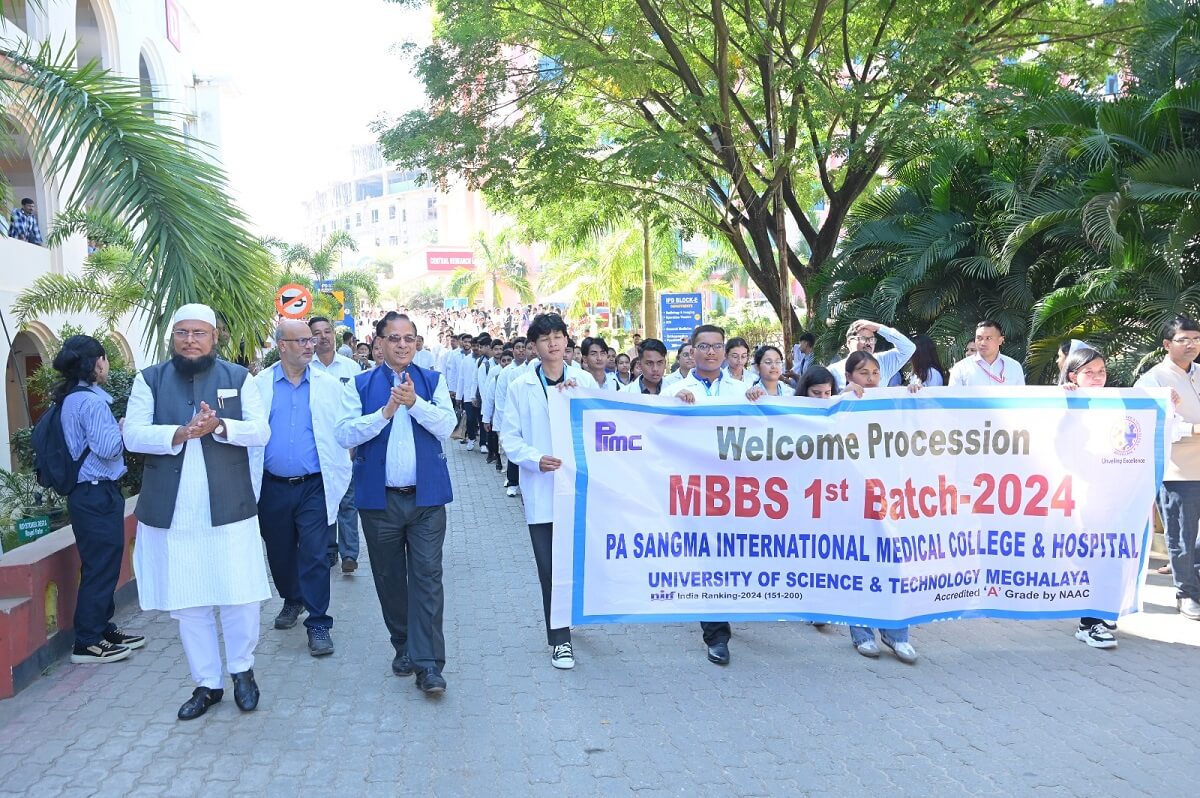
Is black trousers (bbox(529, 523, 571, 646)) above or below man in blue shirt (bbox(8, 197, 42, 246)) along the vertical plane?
below

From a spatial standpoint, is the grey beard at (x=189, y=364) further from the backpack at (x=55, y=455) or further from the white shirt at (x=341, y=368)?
the white shirt at (x=341, y=368)

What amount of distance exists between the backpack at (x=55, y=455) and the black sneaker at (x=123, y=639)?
93 centimetres

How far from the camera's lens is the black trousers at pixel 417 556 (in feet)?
18.2

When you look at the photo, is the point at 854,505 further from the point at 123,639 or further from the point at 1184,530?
the point at 123,639

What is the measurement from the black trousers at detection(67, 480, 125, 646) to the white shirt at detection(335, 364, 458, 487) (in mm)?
1689

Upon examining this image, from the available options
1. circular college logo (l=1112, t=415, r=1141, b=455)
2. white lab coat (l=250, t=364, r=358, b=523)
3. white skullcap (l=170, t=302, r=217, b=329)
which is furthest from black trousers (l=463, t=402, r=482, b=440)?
circular college logo (l=1112, t=415, r=1141, b=455)

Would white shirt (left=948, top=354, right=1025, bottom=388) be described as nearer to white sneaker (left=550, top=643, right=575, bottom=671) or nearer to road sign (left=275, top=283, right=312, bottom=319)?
white sneaker (left=550, top=643, right=575, bottom=671)

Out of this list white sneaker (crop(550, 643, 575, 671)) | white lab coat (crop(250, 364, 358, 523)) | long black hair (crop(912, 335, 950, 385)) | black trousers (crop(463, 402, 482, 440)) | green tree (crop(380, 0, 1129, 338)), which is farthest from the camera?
black trousers (crop(463, 402, 482, 440))

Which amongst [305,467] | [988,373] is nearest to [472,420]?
[988,373]

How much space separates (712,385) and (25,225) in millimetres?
13438

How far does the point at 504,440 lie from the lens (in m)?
6.24

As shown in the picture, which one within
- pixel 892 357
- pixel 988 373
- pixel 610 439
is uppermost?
pixel 892 357

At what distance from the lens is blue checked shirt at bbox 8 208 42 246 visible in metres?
15.4

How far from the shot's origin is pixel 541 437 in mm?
6238
